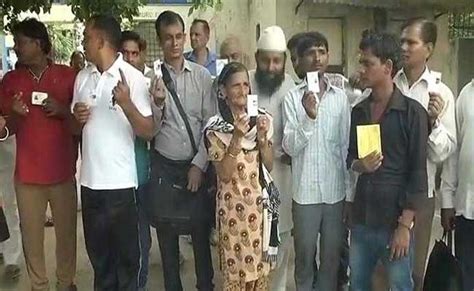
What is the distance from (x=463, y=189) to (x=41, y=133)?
2.66 metres

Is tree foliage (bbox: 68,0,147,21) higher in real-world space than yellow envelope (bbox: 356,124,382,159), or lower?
higher

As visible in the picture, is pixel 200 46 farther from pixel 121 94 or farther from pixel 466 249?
pixel 466 249

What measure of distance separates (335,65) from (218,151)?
26.1 ft

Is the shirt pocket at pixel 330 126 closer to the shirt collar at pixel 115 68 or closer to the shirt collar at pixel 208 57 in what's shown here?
the shirt collar at pixel 115 68

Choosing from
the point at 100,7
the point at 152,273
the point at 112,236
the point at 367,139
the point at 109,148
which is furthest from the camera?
the point at 152,273

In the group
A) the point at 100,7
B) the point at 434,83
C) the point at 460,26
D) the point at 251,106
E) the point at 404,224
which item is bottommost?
the point at 404,224

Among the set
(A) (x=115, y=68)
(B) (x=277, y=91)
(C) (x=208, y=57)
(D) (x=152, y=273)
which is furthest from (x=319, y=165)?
(C) (x=208, y=57)

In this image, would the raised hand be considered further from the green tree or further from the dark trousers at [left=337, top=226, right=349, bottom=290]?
the green tree

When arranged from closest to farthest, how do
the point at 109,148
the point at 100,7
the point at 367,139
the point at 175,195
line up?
the point at 367,139 < the point at 109,148 < the point at 175,195 < the point at 100,7

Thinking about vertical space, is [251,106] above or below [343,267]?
above

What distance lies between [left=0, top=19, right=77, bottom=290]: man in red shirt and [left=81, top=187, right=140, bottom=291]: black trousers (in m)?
0.47

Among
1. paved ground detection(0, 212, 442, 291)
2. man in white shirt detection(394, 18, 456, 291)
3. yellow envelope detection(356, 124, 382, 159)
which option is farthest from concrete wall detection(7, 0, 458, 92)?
yellow envelope detection(356, 124, 382, 159)

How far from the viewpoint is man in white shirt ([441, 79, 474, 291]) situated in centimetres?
386

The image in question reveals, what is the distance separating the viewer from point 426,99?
154 inches
